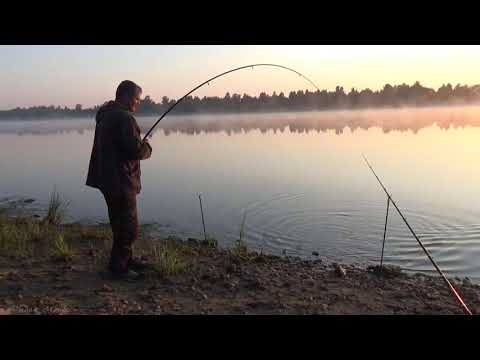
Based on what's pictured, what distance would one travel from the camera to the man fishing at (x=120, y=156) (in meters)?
4.50

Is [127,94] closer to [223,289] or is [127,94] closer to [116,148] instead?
[116,148]

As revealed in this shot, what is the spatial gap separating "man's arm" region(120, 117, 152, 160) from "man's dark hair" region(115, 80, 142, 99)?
12.2 inches

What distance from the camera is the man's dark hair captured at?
15.1 feet

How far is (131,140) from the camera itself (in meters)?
4.48

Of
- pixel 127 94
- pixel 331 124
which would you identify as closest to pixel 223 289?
pixel 127 94

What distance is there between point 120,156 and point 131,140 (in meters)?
0.24

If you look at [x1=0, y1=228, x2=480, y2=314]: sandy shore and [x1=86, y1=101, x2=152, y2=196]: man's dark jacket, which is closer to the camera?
[x1=0, y1=228, x2=480, y2=314]: sandy shore

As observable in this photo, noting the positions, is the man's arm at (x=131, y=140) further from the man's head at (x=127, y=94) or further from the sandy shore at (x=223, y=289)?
the sandy shore at (x=223, y=289)

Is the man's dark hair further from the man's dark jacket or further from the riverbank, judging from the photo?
the riverbank

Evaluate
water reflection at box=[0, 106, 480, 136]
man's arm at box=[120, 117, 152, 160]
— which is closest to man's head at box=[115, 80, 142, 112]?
man's arm at box=[120, 117, 152, 160]

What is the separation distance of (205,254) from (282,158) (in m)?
12.0

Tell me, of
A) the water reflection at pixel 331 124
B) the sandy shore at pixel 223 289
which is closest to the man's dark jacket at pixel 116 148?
the sandy shore at pixel 223 289
